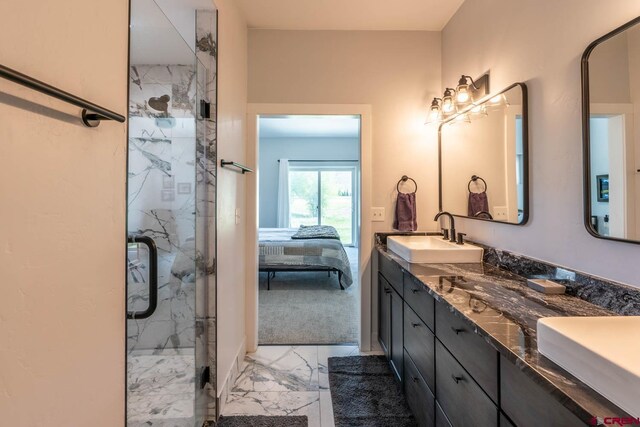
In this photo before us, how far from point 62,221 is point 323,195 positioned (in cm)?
669

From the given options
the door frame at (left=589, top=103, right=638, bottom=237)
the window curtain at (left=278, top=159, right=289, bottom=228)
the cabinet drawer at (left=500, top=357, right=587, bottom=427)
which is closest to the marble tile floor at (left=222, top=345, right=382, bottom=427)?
the cabinet drawer at (left=500, top=357, right=587, bottom=427)

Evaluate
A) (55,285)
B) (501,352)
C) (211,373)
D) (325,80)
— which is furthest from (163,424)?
(325,80)

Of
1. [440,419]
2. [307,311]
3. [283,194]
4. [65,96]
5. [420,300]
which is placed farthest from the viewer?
[283,194]

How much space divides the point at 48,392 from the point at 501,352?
110 cm

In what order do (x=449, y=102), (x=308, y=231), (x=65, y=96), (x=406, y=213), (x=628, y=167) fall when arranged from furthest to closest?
(x=308, y=231)
(x=406, y=213)
(x=449, y=102)
(x=628, y=167)
(x=65, y=96)

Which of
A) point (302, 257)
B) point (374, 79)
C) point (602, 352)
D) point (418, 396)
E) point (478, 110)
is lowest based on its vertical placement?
point (418, 396)

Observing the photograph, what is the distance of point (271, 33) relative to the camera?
8.01 feet

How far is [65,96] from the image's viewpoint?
0.62m

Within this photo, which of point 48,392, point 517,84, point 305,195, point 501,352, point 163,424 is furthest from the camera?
point 305,195

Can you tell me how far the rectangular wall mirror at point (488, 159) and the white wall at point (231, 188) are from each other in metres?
1.58

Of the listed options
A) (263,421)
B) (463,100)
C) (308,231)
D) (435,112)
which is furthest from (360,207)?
(308,231)

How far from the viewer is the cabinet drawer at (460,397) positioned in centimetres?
95

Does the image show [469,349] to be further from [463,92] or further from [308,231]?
[308,231]

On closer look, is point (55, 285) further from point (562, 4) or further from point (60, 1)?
point (562, 4)
